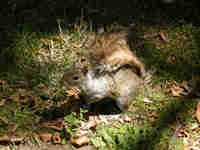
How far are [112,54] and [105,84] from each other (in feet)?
1.08

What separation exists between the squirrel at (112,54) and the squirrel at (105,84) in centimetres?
8

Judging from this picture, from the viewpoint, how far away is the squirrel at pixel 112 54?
2959 millimetres

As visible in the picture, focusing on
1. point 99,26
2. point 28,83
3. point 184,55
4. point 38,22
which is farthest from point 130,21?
point 28,83

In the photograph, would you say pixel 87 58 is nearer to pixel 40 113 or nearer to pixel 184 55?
pixel 40 113

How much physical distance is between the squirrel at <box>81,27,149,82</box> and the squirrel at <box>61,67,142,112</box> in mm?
80

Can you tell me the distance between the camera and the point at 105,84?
2.98 meters

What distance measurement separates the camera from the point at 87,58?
365cm

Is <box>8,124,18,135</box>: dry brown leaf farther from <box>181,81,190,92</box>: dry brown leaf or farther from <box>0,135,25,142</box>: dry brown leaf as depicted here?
<box>181,81,190,92</box>: dry brown leaf

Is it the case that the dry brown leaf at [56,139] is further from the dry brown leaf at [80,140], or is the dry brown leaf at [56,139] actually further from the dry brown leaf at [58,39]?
the dry brown leaf at [58,39]

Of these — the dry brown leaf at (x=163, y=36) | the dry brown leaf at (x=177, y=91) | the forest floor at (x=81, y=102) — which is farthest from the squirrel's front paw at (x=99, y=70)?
the dry brown leaf at (x=163, y=36)

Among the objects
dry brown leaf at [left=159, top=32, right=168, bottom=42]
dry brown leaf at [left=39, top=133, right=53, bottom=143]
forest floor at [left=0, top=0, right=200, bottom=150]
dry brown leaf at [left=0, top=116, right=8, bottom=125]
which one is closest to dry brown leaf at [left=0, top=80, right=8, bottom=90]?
forest floor at [left=0, top=0, right=200, bottom=150]

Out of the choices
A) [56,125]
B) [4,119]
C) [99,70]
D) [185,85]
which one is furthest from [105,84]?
[4,119]

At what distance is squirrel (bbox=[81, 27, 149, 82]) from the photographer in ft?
9.71

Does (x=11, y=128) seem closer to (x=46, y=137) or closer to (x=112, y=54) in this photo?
(x=46, y=137)
